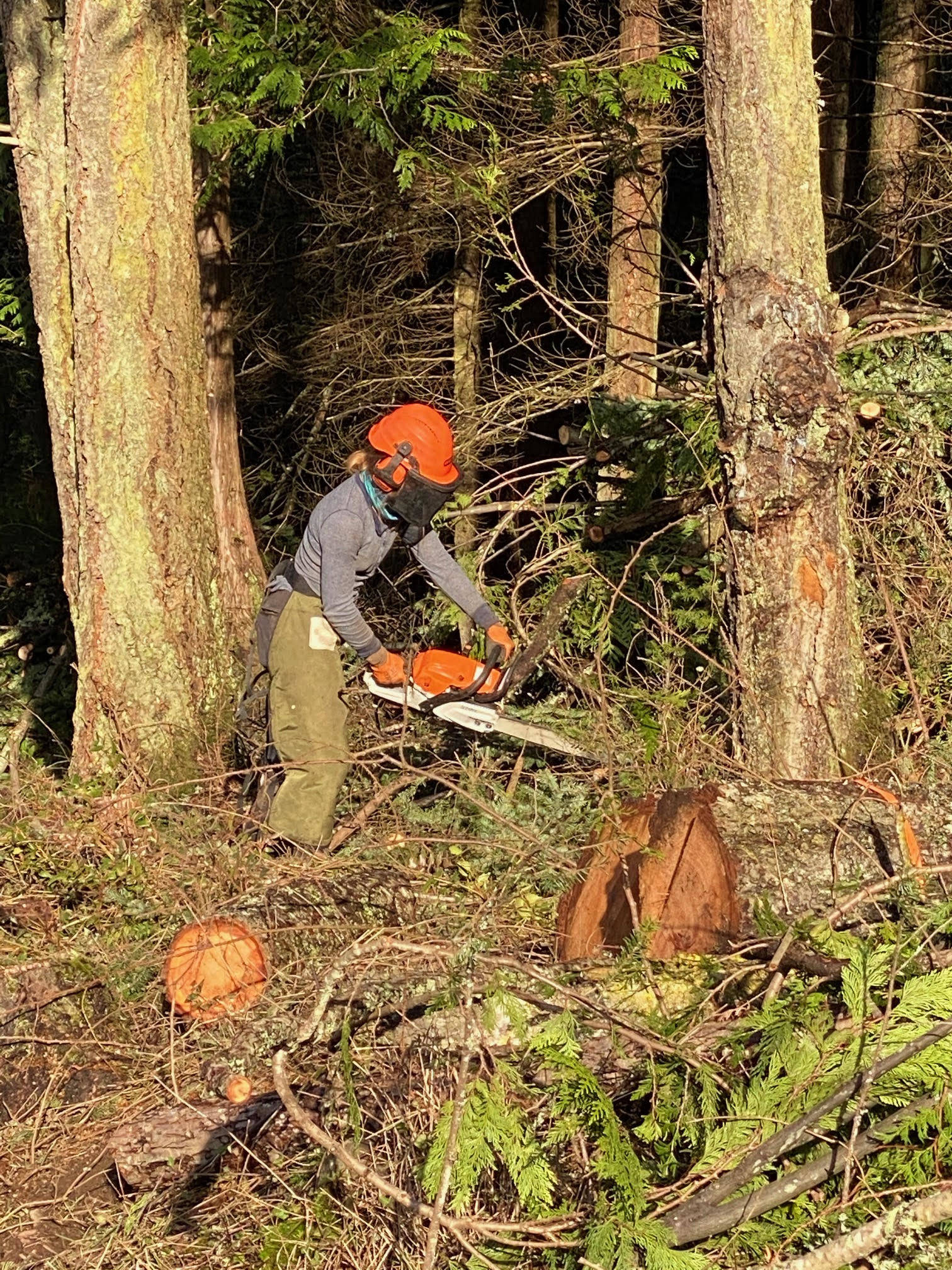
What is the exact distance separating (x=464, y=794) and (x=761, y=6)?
134 inches

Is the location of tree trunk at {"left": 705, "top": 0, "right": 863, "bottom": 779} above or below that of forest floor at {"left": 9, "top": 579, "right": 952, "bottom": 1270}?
above

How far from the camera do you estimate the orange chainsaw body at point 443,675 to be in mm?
5734

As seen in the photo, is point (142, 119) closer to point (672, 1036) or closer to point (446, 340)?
point (672, 1036)

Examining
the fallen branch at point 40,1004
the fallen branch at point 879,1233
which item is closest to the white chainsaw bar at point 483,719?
the fallen branch at point 40,1004

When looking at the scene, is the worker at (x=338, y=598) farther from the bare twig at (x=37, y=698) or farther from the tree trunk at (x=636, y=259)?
the tree trunk at (x=636, y=259)

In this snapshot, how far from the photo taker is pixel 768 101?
545cm

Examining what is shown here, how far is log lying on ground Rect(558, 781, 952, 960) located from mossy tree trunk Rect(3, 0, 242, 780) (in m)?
2.64

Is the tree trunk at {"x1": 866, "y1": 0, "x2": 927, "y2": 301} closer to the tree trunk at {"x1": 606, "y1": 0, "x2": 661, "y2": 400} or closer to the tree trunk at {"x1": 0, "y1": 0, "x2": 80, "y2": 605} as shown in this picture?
the tree trunk at {"x1": 606, "y1": 0, "x2": 661, "y2": 400}

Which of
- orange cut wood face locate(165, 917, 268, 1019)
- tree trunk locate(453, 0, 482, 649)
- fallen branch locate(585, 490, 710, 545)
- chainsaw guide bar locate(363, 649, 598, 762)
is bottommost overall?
orange cut wood face locate(165, 917, 268, 1019)

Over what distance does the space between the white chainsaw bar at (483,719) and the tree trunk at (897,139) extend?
5.86 metres

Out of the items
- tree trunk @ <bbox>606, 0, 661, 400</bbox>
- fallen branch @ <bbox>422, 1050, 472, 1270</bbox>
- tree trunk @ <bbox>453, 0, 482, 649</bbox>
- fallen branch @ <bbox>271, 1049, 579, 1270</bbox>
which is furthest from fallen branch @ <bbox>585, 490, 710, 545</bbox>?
fallen branch @ <bbox>271, 1049, 579, 1270</bbox>

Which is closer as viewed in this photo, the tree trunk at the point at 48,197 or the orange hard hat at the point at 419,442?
the orange hard hat at the point at 419,442

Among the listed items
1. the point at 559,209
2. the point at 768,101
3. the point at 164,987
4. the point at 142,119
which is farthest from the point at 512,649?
the point at 559,209

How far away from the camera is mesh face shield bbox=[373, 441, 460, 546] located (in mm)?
5574
